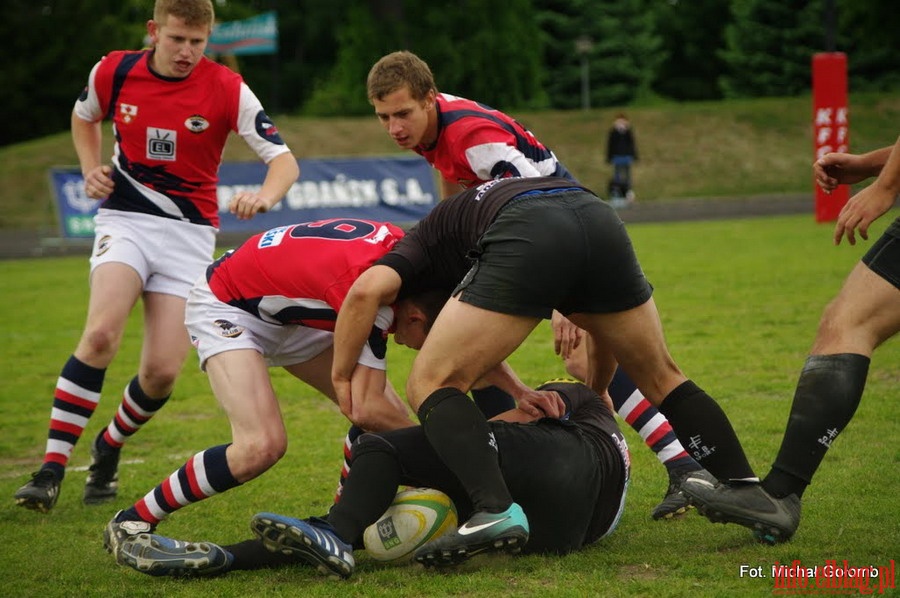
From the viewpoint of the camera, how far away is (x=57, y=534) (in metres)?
5.52

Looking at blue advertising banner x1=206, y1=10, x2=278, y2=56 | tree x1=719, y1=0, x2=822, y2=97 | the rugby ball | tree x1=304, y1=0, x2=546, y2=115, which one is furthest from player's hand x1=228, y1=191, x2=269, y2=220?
tree x1=719, y1=0, x2=822, y2=97

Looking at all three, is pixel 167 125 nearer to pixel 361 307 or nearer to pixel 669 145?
pixel 361 307

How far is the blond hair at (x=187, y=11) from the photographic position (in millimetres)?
6020

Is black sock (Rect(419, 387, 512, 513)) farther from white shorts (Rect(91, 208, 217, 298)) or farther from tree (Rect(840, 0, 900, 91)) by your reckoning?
tree (Rect(840, 0, 900, 91))

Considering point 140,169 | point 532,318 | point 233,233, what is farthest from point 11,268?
point 532,318

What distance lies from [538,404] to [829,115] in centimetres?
1764

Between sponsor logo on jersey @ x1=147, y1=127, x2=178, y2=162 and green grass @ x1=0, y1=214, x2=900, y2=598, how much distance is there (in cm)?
174

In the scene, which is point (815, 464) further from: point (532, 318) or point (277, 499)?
point (277, 499)

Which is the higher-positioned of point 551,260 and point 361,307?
point 551,260

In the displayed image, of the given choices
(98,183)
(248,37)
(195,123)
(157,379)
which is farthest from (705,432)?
(248,37)

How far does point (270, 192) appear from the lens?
19.5ft

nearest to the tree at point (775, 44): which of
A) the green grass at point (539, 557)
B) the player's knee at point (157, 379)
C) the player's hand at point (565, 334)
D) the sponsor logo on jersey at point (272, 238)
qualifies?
the green grass at point (539, 557)

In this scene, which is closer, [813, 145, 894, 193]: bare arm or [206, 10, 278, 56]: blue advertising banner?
[813, 145, 894, 193]: bare arm

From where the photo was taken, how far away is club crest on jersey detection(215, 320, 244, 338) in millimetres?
5016
